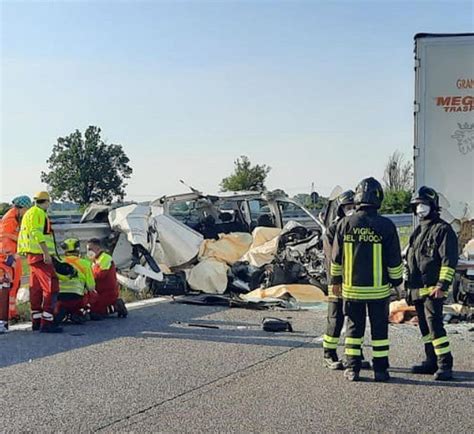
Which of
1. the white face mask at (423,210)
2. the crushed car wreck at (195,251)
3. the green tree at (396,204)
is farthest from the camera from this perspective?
the green tree at (396,204)

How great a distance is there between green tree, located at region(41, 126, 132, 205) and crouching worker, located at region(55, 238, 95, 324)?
1936 inches

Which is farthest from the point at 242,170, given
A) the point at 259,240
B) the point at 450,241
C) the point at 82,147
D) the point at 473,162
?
the point at 450,241

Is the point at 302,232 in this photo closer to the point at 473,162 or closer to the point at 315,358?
the point at 473,162

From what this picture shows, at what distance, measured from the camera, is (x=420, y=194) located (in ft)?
23.1

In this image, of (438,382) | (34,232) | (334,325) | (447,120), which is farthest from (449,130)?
(34,232)

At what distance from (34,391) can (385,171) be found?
3946cm

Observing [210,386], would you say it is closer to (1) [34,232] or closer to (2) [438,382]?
(2) [438,382]

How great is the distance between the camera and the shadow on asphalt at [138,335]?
786 cm

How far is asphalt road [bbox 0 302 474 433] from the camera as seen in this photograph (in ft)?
17.4

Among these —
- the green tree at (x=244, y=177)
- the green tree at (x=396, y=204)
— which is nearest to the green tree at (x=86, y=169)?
the green tree at (x=244, y=177)

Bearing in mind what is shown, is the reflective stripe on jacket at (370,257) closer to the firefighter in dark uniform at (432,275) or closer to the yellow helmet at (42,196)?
the firefighter in dark uniform at (432,275)

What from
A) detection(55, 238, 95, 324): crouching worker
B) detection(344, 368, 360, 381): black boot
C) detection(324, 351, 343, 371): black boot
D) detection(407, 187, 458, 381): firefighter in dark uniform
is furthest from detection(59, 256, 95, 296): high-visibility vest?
detection(407, 187, 458, 381): firefighter in dark uniform

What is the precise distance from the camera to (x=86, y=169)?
6041cm

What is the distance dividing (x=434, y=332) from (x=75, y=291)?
4.83m
